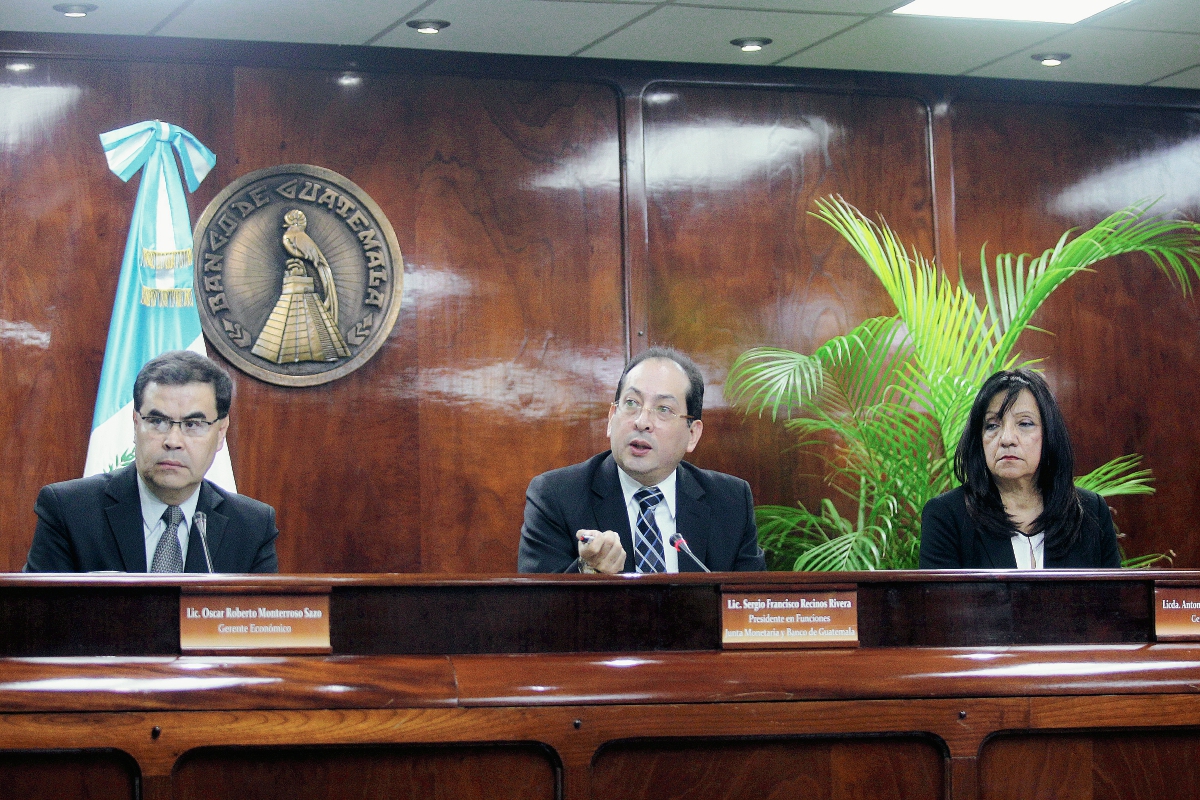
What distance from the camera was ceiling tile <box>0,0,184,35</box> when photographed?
12.3ft

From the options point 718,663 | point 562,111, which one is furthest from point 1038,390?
point 562,111

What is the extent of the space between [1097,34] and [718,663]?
3.27 m

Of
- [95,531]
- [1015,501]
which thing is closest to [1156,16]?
[1015,501]

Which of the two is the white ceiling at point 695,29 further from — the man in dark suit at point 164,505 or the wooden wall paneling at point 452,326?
the man in dark suit at point 164,505

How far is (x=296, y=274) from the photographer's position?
4195 mm

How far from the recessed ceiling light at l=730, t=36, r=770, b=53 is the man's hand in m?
2.58

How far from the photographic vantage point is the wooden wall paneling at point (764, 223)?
4.55 m

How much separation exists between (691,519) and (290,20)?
2.15 metres

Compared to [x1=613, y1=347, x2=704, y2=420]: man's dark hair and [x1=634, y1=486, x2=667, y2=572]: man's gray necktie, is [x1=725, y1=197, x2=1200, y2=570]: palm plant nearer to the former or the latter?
[x1=613, y1=347, x2=704, y2=420]: man's dark hair

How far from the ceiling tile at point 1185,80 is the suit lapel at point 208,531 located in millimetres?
3850

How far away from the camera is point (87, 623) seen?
5.50ft

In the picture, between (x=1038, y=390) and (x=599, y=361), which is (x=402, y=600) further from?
(x=599, y=361)

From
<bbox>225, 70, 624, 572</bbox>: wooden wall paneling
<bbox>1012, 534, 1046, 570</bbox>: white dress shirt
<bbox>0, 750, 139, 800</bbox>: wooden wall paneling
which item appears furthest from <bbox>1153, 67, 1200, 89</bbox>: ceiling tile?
<bbox>0, 750, 139, 800</bbox>: wooden wall paneling

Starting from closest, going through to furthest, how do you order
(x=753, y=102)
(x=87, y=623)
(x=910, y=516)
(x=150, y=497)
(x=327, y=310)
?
(x=87, y=623), (x=150, y=497), (x=910, y=516), (x=327, y=310), (x=753, y=102)
